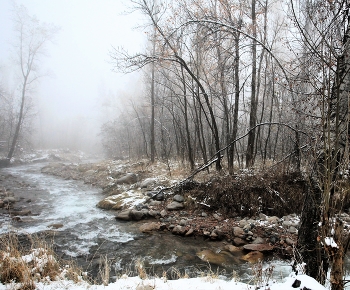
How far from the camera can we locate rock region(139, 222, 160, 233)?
636 centimetres

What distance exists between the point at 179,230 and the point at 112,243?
174 cm

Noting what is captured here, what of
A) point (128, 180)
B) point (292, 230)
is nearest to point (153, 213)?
point (292, 230)

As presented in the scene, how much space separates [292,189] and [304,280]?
17.4 feet

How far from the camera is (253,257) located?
4711mm

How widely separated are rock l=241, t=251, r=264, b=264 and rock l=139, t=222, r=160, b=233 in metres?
2.60

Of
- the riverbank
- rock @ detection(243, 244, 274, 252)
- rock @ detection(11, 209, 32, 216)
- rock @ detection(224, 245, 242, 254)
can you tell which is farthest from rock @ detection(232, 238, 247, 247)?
rock @ detection(11, 209, 32, 216)

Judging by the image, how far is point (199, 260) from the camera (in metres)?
4.73

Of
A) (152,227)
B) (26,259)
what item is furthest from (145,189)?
(26,259)

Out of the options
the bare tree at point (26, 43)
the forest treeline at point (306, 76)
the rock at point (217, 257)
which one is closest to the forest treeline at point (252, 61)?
the forest treeline at point (306, 76)

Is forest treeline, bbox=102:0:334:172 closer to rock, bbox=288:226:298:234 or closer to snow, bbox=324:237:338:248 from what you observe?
snow, bbox=324:237:338:248

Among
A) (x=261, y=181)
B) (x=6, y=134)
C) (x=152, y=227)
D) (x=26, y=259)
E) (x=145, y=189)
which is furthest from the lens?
(x=6, y=134)

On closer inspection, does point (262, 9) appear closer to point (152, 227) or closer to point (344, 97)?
point (344, 97)

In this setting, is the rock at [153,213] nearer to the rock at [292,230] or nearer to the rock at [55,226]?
the rock at [55,226]

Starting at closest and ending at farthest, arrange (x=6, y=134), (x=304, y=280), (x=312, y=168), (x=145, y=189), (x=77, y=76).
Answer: (x=304, y=280) → (x=312, y=168) → (x=145, y=189) → (x=6, y=134) → (x=77, y=76)
